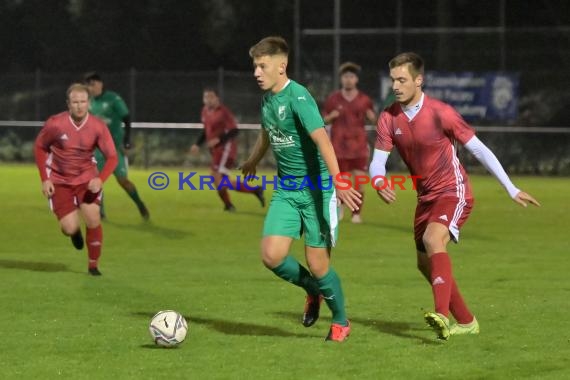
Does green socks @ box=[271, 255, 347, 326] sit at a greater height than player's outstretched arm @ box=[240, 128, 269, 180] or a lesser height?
lesser

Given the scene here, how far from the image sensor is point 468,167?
99.8 ft

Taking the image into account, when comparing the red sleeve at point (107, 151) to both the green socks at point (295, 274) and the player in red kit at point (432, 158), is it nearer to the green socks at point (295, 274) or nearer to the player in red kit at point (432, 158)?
the green socks at point (295, 274)

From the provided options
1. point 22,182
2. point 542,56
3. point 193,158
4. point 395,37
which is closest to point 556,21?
point 542,56

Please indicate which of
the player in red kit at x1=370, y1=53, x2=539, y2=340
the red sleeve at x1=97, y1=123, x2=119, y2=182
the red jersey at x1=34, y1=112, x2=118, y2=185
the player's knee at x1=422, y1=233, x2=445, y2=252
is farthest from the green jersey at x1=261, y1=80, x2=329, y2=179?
the red jersey at x1=34, y1=112, x2=118, y2=185

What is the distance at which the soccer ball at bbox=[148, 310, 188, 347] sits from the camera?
884cm

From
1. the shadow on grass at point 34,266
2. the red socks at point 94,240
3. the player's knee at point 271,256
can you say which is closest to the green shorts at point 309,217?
the player's knee at point 271,256

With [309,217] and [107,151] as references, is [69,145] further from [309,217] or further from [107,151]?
[309,217]

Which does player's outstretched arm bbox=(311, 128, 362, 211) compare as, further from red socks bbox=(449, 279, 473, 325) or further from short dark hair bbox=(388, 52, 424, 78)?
red socks bbox=(449, 279, 473, 325)

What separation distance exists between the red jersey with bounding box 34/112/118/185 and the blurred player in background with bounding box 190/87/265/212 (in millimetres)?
7862

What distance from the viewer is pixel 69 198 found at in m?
13.1

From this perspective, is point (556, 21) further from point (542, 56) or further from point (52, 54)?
point (52, 54)

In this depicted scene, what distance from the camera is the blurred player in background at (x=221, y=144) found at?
21203mm

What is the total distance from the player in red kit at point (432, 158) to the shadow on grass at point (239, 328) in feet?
3.48

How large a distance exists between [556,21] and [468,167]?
14.4 ft
